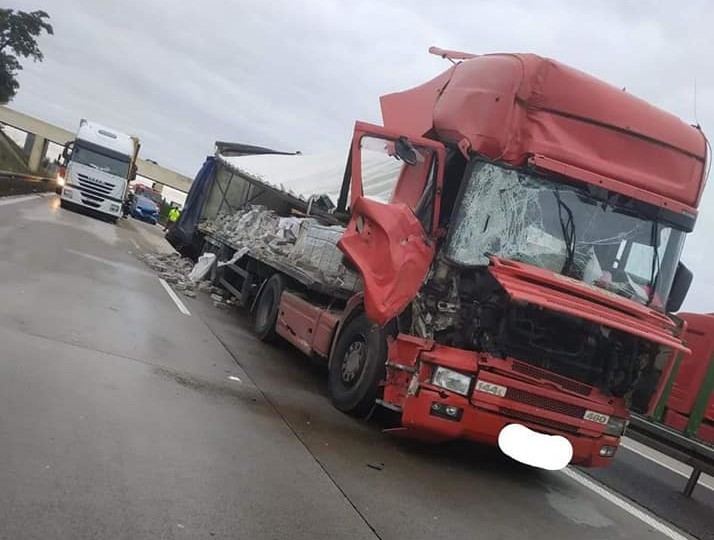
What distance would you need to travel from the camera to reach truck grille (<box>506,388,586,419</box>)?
5691mm

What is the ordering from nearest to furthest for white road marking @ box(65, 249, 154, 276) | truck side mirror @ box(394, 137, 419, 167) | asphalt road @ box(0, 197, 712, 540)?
asphalt road @ box(0, 197, 712, 540)
truck side mirror @ box(394, 137, 419, 167)
white road marking @ box(65, 249, 154, 276)

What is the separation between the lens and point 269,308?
1062cm

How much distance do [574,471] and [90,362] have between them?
515 centimetres

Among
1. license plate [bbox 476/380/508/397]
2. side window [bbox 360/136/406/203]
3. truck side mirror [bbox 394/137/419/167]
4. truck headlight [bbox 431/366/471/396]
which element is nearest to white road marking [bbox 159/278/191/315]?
side window [bbox 360/136/406/203]

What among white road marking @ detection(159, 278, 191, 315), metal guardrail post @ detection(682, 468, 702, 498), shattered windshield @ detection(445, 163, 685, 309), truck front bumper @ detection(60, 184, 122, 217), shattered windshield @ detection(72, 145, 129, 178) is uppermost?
shattered windshield @ detection(445, 163, 685, 309)

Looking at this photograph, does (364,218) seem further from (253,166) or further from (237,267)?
(253,166)

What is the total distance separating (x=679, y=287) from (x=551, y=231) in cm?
175

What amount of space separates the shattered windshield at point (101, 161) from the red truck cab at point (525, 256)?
22.9m

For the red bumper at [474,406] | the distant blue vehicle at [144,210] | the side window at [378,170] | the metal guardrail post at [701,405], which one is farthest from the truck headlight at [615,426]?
the distant blue vehicle at [144,210]

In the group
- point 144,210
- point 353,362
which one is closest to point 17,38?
point 144,210

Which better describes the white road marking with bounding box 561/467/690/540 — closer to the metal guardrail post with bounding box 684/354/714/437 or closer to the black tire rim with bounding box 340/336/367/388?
the metal guardrail post with bounding box 684/354/714/437

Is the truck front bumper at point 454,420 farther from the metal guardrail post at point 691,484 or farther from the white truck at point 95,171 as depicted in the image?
the white truck at point 95,171

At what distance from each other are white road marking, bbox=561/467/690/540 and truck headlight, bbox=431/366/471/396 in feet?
6.77

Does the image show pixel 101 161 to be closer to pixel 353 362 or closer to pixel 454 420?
pixel 353 362
